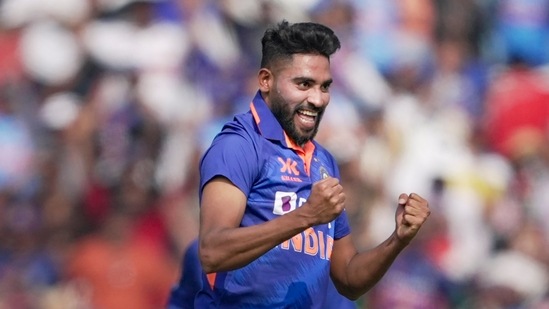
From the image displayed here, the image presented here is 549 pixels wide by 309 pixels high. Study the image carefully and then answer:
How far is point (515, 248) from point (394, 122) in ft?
4.77

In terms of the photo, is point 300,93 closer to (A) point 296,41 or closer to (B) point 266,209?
(A) point 296,41

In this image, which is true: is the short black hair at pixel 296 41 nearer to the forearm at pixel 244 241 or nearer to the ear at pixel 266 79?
the ear at pixel 266 79

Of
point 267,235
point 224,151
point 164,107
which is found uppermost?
point 164,107

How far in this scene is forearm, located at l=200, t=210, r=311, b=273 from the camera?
176 inches

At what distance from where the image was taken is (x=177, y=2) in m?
9.55

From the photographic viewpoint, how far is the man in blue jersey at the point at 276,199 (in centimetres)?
461

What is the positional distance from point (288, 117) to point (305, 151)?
0.65 ft

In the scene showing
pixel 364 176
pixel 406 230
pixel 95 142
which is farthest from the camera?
pixel 364 176

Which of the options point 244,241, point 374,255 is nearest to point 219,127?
point 374,255

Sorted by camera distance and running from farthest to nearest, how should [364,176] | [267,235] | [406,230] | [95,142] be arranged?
[364,176] < [95,142] < [406,230] < [267,235]

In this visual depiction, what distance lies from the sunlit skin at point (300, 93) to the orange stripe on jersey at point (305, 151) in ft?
0.06

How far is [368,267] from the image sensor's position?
5.19 meters

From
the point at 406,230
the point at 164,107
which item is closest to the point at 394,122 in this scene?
the point at 164,107

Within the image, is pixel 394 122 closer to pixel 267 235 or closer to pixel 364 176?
pixel 364 176
